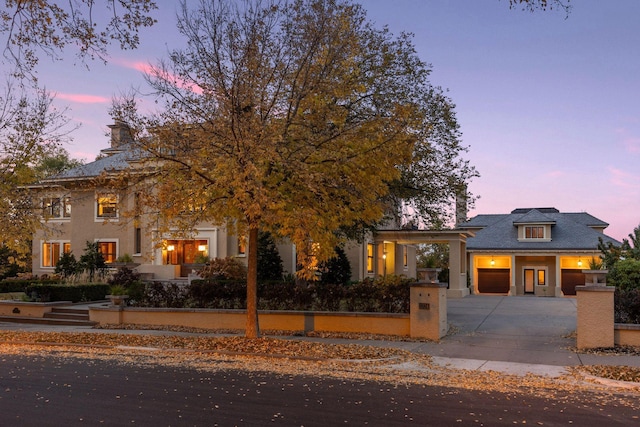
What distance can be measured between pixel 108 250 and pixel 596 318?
2872cm

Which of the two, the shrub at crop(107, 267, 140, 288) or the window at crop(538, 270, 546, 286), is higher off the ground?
the shrub at crop(107, 267, 140, 288)

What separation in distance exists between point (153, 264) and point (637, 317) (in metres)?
25.9

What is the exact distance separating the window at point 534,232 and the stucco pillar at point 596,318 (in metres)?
28.0

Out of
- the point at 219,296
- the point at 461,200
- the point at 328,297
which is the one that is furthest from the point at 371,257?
→ the point at 328,297

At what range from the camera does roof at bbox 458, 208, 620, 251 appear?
38.0 metres

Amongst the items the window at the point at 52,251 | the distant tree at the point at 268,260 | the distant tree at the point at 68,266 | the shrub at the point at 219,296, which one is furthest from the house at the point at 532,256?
the window at the point at 52,251

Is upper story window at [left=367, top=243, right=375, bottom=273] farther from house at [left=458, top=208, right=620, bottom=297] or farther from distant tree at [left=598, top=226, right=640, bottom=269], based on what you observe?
distant tree at [left=598, top=226, right=640, bottom=269]

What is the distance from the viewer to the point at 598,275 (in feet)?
43.8

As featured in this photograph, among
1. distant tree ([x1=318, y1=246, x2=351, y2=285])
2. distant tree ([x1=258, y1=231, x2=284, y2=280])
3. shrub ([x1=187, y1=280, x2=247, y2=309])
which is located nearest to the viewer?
shrub ([x1=187, y1=280, x2=247, y2=309])

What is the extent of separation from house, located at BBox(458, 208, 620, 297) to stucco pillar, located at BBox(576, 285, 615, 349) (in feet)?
83.0

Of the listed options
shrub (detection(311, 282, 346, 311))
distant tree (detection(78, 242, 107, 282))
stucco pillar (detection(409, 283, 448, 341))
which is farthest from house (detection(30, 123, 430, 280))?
stucco pillar (detection(409, 283, 448, 341))

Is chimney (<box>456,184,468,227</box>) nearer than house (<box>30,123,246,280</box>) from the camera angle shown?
Yes

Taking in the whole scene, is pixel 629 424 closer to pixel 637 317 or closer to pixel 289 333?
pixel 637 317

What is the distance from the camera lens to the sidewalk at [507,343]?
37.9 feet
